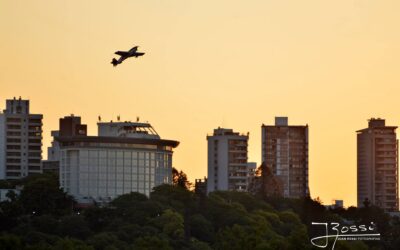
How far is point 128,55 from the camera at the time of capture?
6865 inches
